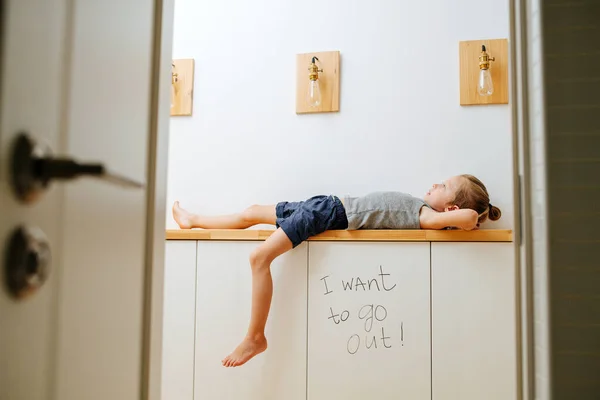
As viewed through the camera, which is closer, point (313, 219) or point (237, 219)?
point (313, 219)

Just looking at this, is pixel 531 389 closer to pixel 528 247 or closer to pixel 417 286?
pixel 528 247

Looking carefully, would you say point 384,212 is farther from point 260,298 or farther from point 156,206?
point 156,206

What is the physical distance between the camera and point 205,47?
2674 mm

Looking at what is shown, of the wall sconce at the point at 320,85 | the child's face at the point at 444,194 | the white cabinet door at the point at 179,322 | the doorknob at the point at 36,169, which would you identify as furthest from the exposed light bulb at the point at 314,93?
the doorknob at the point at 36,169

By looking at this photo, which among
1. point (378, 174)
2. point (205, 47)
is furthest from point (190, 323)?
point (205, 47)

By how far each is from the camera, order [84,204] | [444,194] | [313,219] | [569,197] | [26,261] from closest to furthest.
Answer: [26,261] < [84,204] < [569,197] < [313,219] < [444,194]

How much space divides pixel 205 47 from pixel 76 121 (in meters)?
2.15

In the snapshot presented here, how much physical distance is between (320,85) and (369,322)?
1076 mm

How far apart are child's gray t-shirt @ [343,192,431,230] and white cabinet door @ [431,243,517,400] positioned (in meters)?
0.17

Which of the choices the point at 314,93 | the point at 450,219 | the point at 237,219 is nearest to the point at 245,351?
the point at 237,219

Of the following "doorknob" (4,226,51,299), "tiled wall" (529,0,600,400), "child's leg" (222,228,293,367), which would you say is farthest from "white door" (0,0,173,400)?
"child's leg" (222,228,293,367)

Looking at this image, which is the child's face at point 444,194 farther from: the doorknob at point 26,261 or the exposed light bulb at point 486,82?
the doorknob at point 26,261

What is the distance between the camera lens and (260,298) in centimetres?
200

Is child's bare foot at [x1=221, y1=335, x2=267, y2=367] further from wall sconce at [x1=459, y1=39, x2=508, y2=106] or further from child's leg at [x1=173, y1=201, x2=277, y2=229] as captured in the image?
wall sconce at [x1=459, y1=39, x2=508, y2=106]
